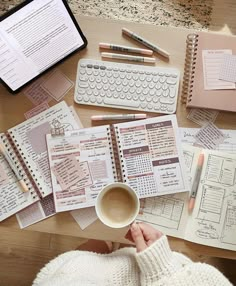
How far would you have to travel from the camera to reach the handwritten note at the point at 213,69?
1018mm

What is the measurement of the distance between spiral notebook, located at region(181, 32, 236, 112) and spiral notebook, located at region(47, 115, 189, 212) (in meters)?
0.07

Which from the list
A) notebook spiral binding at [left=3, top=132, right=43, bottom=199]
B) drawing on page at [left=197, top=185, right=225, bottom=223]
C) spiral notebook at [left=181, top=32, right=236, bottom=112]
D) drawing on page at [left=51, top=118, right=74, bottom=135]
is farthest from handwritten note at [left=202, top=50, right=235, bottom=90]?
notebook spiral binding at [left=3, top=132, right=43, bottom=199]

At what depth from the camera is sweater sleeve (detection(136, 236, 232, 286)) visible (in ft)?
2.84

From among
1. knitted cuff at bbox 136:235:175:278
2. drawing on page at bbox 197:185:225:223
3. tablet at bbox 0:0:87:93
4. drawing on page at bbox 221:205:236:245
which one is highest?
tablet at bbox 0:0:87:93

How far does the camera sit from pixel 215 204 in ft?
3.24

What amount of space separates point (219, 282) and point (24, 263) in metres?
0.82

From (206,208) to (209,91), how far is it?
10.9 inches

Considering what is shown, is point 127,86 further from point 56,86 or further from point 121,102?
point 56,86

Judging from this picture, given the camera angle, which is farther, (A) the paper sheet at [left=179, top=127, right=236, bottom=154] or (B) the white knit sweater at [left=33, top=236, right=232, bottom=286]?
(A) the paper sheet at [left=179, top=127, right=236, bottom=154]

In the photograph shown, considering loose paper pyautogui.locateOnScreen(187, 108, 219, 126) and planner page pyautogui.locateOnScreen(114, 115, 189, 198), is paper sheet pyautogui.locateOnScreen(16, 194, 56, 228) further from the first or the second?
loose paper pyautogui.locateOnScreen(187, 108, 219, 126)

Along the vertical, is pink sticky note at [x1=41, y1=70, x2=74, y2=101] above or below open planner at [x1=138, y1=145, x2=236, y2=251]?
above

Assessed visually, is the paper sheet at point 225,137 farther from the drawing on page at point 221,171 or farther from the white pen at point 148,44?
the white pen at point 148,44

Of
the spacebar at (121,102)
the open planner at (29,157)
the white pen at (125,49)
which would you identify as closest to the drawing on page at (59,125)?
the open planner at (29,157)

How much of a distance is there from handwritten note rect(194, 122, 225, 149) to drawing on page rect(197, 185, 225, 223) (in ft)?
0.33
